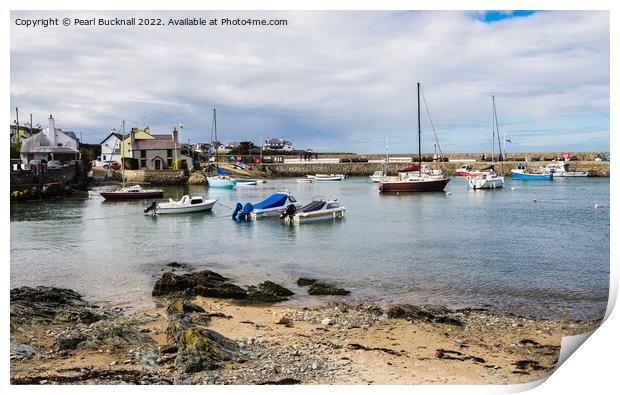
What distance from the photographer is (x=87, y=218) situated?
2377 cm

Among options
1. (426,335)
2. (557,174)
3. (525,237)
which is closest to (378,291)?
(426,335)

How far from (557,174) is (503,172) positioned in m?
5.58

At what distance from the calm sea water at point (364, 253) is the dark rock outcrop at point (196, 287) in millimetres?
382

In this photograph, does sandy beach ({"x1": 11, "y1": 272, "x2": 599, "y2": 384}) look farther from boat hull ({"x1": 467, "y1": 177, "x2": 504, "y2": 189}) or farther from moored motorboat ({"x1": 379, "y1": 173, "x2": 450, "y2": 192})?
boat hull ({"x1": 467, "y1": 177, "x2": 504, "y2": 189})

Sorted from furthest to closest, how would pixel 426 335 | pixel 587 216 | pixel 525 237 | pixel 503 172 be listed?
pixel 503 172 < pixel 587 216 < pixel 525 237 < pixel 426 335

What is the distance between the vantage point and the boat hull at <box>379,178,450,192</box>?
126 feet

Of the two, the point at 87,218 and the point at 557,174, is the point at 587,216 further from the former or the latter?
the point at 557,174

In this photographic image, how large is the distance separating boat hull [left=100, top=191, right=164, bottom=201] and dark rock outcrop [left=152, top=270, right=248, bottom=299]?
2407cm

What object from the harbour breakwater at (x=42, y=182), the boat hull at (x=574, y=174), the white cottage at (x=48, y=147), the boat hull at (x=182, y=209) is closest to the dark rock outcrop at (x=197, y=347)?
the boat hull at (x=182, y=209)

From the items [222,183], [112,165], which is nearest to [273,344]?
[222,183]

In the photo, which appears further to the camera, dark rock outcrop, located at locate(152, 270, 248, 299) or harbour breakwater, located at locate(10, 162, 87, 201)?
harbour breakwater, located at locate(10, 162, 87, 201)

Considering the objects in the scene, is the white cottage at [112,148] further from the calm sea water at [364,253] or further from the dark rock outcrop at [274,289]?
the dark rock outcrop at [274,289]

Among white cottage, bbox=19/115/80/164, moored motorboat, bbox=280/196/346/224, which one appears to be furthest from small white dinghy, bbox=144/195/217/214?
white cottage, bbox=19/115/80/164

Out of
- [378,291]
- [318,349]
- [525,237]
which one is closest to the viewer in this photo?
[318,349]
